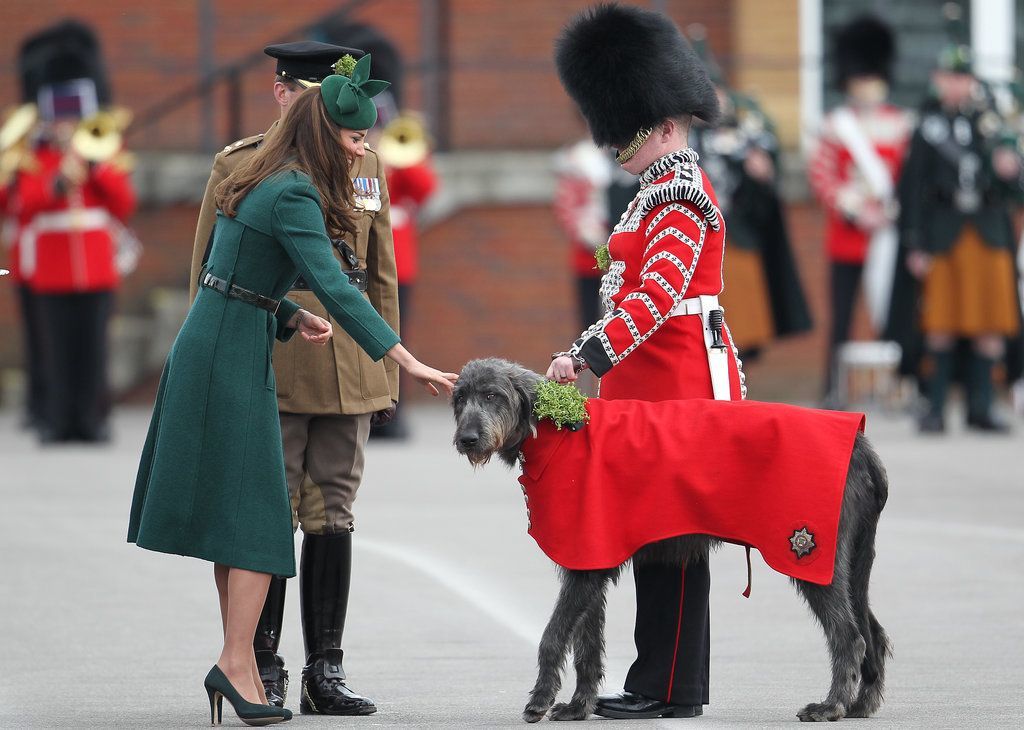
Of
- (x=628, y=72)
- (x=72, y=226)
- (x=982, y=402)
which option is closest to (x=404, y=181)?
(x=72, y=226)

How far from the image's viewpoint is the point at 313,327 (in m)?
6.39

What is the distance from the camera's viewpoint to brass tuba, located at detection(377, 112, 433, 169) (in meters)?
14.8

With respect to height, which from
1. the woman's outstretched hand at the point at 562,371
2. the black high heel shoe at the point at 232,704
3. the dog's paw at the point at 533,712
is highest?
the woman's outstretched hand at the point at 562,371

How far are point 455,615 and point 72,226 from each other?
24.0ft

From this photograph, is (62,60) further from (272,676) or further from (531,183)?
(272,676)

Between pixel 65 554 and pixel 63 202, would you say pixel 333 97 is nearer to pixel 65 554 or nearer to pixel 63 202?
pixel 65 554

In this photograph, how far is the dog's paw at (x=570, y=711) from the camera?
6379 mm

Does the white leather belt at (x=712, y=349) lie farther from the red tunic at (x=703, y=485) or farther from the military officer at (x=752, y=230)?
the military officer at (x=752, y=230)

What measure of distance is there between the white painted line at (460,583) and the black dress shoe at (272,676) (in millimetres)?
1479

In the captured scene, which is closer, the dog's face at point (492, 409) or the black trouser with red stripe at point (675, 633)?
the dog's face at point (492, 409)

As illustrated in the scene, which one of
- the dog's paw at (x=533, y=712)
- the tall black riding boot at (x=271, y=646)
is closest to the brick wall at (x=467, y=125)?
the tall black riding boot at (x=271, y=646)

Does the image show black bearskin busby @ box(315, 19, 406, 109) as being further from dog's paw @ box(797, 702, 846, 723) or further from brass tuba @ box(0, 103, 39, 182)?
dog's paw @ box(797, 702, 846, 723)

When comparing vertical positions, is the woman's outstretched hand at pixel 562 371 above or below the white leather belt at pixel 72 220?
above

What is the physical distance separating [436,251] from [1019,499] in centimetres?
746
